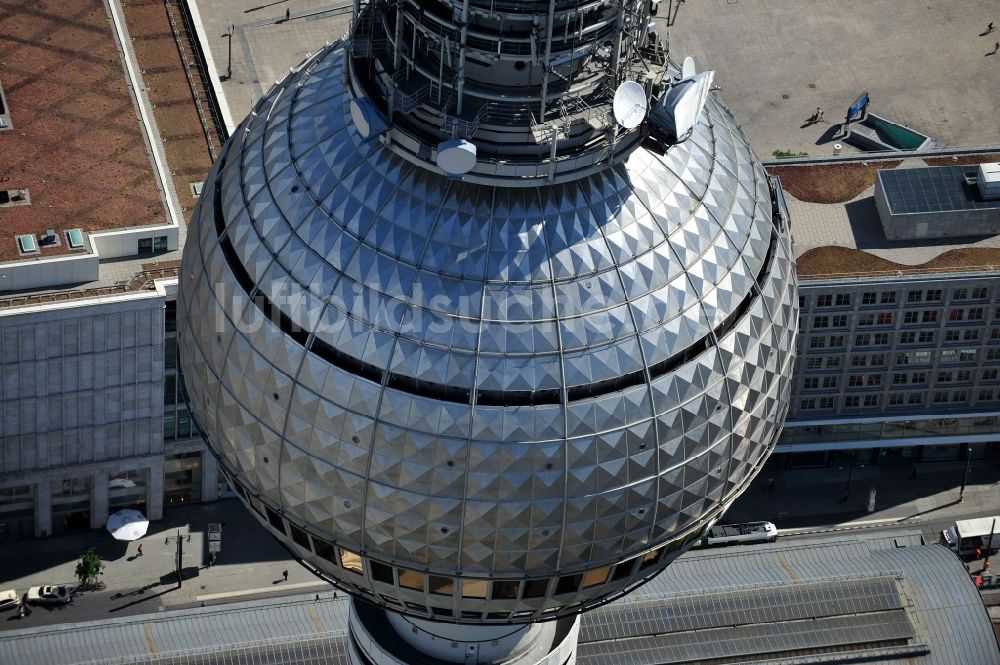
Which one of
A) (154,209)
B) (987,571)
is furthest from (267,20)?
(987,571)

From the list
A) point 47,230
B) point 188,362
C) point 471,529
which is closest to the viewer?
point 471,529

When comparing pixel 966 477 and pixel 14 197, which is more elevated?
pixel 14 197

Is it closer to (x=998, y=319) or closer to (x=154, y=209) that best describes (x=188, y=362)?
(x=154, y=209)

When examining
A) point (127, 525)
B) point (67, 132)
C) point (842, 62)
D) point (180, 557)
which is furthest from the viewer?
point (842, 62)

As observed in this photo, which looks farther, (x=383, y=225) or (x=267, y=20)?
(x=267, y=20)

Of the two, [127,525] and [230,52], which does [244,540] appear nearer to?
[127,525]

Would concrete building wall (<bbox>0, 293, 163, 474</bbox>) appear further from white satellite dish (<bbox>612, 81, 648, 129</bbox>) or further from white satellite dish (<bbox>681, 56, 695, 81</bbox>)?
white satellite dish (<bbox>612, 81, 648, 129</bbox>)

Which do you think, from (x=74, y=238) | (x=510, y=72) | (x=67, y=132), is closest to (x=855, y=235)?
(x=74, y=238)
